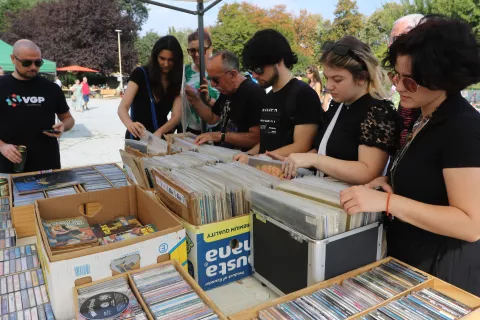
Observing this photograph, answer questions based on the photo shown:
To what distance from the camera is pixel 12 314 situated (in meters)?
1.12

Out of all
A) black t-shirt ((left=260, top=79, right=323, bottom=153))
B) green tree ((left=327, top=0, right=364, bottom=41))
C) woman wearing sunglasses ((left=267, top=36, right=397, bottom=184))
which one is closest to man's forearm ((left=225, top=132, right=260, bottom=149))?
black t-shirt ((left=260, top=79, right=323, bottom=153))

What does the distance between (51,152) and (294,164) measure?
7.77 feet

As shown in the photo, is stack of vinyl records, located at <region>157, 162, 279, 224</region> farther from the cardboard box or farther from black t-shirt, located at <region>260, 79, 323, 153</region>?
black t-shirt, located at <region>260, 79, 323, 153</region>

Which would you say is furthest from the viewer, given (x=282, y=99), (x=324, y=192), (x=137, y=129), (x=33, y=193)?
(x=137, y=129)

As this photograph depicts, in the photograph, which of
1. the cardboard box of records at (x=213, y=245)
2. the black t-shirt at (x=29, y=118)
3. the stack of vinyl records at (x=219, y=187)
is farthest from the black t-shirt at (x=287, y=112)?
the black t-shirt at (x=29, y=118)

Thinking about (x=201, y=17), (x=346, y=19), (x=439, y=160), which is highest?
(x=346, y=19)

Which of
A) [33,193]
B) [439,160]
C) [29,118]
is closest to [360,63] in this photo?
[439,160]

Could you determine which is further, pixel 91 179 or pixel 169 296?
pixel 91 179

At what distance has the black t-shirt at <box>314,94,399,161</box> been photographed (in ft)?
4.83

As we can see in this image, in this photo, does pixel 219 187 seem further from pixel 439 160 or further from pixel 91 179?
pixel 91 179

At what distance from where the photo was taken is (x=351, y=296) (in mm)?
1037


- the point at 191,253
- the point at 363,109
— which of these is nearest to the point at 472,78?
the point at 363,109

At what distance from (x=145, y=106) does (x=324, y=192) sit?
2301 millimetres

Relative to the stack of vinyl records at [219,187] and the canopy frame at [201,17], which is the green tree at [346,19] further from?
the stack of vinyl records at [219,187]
